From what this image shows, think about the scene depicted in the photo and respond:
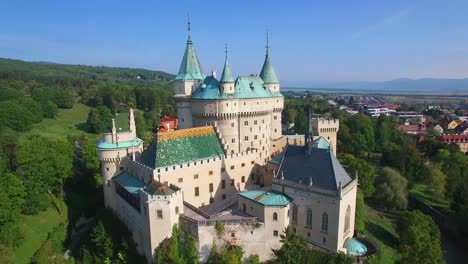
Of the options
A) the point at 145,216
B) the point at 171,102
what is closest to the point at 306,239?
the point at 145,216

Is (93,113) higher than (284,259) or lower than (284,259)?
higher

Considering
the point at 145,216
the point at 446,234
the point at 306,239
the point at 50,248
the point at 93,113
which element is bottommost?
the point at 446,234

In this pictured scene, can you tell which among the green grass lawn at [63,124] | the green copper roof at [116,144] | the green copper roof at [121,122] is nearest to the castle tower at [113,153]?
the green copper roof at [116,144]

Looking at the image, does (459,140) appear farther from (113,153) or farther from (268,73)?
(113,153)

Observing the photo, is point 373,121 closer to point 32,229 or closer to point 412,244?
point 412,244

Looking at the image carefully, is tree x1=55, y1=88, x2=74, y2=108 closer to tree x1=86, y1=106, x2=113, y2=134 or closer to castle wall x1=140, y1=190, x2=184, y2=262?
tree x1=86, y1=106, x2=113, y2=134
